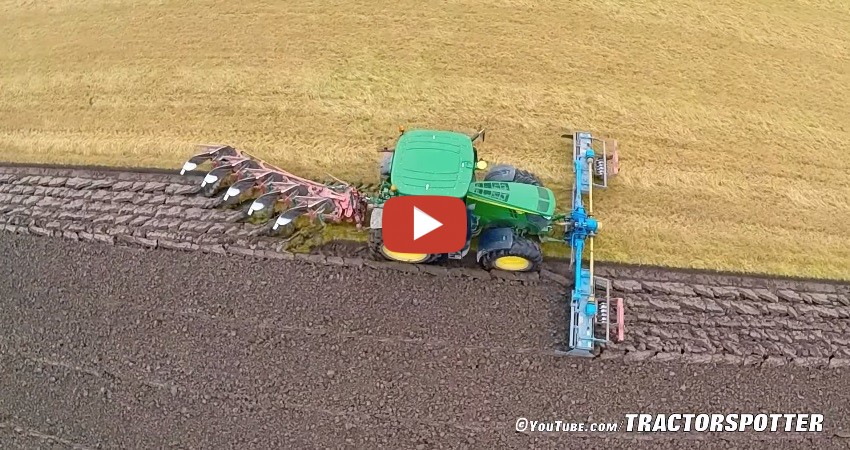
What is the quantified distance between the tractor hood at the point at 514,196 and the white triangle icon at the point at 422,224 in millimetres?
467

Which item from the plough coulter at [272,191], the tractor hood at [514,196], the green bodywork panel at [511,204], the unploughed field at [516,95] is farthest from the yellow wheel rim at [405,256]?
the unploughed field at [516,95]

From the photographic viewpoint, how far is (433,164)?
5781mm

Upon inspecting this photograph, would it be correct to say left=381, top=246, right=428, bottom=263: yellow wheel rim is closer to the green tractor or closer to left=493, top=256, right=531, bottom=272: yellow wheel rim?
the green tractor

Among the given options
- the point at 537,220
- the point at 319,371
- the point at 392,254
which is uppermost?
the point at 537,220

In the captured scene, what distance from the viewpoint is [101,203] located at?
721cm

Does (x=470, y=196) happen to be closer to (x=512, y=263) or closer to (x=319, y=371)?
(x=512, y=263)

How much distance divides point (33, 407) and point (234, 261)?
8.57 ft

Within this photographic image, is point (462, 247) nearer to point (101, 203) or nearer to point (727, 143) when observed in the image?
point (727, 143)

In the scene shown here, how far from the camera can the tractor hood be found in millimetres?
5781

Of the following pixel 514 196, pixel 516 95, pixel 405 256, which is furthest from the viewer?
pixel 516 95

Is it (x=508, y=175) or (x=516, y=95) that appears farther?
(x=516, y=95)

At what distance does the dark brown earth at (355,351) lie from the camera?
585 centimetres

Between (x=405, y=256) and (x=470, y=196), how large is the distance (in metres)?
1.01

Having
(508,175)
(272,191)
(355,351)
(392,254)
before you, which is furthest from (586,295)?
(272,191)
